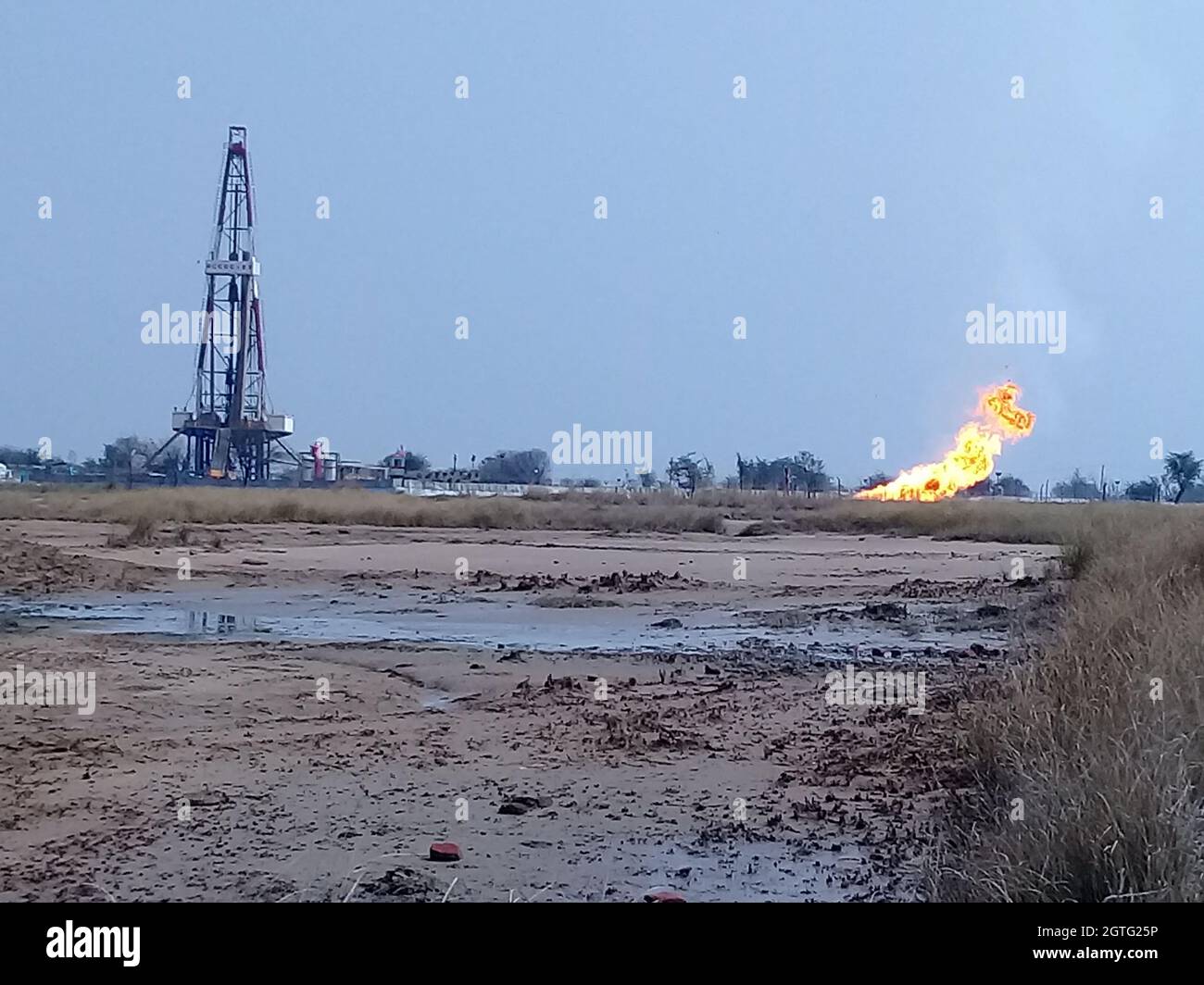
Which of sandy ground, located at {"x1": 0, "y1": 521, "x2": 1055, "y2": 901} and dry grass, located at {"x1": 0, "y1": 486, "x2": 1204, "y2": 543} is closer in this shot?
sandy ground, located at {"x1": 0, "y1": 521, "x2": 1055, "y2": 901}

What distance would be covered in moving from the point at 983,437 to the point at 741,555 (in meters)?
14.3

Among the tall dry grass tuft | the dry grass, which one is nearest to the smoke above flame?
the dry grass

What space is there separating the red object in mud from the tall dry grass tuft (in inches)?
91.4

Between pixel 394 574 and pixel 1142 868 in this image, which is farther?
pixel 394 574

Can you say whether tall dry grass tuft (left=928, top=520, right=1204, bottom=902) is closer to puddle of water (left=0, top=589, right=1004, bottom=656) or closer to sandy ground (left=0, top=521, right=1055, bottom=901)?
sandy ground (left=0, top=521, right=1055, bottom=901)

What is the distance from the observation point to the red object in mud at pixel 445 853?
237 inches

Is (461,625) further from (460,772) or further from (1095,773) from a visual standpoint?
(1095,773)

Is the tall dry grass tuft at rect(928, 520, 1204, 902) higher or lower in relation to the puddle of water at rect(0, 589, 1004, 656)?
higher

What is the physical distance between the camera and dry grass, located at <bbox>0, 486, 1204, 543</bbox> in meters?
41.5

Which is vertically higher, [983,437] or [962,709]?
[983,437]

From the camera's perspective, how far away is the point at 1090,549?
19.6 meters

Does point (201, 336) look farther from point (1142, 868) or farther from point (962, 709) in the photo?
point (1142, 868)

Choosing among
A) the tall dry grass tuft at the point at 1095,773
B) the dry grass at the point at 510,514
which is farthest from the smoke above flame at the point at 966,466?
the tall dry grass tuft at the point at 1095,773

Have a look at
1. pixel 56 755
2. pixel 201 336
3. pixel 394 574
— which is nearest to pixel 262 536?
pixel 394 574
